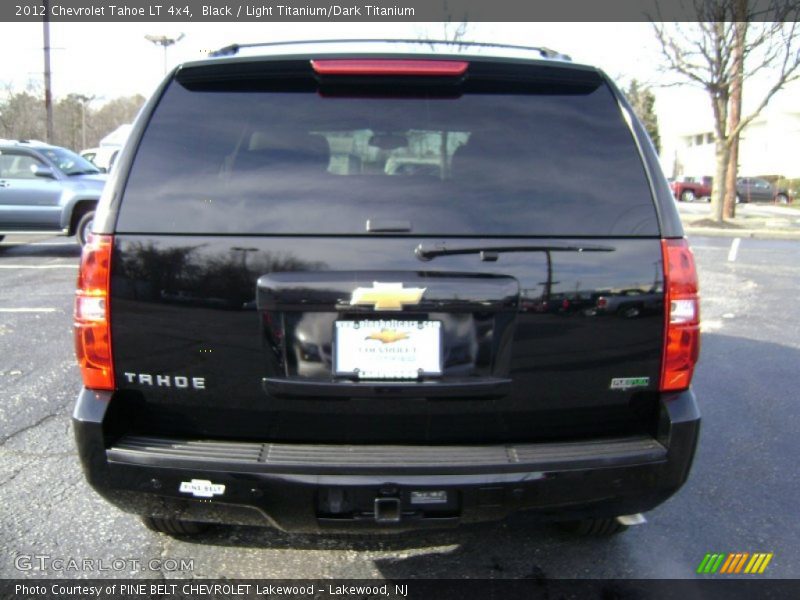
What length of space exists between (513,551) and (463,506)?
0.94m

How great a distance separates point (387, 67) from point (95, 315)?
1.27 metres

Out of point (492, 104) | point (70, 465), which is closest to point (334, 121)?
point (492, 104)

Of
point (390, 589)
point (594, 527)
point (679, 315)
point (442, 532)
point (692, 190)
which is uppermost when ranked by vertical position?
point (692, 190)

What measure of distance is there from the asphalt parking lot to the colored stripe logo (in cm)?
4

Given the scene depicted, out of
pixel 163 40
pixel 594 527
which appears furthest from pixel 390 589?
pixel 163 40

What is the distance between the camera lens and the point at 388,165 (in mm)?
2367

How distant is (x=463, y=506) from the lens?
2.25 m

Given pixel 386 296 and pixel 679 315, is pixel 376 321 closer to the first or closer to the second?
pixel 386 296

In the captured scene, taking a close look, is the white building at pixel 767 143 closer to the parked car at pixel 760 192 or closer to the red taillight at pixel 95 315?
the parked car at pixel 760 192

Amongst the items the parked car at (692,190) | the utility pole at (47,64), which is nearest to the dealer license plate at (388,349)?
the utility pole at (47,64)

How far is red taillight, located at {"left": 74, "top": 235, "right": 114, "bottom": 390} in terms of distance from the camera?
7.40ft

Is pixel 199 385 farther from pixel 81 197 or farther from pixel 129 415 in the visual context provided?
pixel 81 197

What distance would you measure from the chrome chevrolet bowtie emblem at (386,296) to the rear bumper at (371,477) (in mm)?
490

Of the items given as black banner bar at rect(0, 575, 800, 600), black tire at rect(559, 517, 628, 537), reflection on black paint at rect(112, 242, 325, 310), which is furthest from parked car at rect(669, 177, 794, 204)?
reflection on black paint at rect(112, 242, 325, 310)
